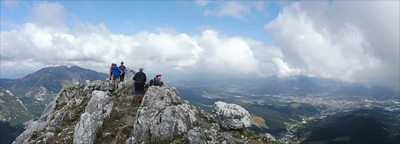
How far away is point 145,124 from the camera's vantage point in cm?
1934

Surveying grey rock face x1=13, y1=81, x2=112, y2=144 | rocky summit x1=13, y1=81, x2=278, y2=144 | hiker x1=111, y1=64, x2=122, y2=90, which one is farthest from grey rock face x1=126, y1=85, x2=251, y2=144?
hiker x1=111, y1=64, x2=122, y2=90

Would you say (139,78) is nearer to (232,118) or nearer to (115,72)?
(115,72)

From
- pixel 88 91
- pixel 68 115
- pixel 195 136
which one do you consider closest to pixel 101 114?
pixel 68 115

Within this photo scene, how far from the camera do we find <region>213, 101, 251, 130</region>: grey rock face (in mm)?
22323

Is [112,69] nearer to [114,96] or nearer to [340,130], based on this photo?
[114,96]

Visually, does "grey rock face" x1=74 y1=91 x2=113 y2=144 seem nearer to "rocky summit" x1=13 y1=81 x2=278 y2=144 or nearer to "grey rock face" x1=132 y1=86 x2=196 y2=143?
"rocky summit" x1=13 y1=81 x2=278 y2=144

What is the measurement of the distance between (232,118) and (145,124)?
11.6 meters

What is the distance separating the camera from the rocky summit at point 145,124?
703 inches

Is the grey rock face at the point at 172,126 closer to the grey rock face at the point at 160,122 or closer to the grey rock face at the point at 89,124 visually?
the grey rock face at the point at 160,122

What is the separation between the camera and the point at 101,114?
2070 cm

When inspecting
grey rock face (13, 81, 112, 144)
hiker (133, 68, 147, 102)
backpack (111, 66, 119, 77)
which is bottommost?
grey rock face (13, 81, 112, 144)

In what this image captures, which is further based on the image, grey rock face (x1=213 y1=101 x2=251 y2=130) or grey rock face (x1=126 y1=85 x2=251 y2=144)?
grey rock face (x1=213 y1=101 x2=251 y2=130)

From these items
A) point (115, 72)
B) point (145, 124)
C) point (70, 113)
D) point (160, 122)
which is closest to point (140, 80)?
point (145, 124)

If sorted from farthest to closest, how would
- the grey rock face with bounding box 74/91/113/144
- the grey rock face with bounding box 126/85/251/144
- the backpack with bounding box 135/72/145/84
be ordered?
1. the backpack with bounding box 135/72/145/84
2. the grey rock face with bounding box 126/85/251/144
3. the grey rock face with bounding box 74/91/113/144
